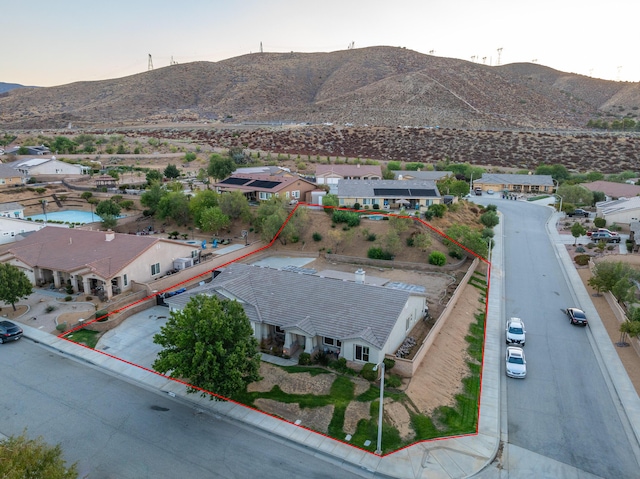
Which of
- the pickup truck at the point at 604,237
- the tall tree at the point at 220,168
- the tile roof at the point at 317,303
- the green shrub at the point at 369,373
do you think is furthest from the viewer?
the tall tree at the point at 220,168

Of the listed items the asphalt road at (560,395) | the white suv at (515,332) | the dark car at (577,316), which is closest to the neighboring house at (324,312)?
the white suv at (515,332)

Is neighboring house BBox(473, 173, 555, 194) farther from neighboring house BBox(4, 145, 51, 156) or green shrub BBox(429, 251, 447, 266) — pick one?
neighboring house BBox(4, 145, 51, 156)

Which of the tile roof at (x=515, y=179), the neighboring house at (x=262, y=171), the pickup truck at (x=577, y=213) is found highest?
the neighboring house at (x=262, y=171)

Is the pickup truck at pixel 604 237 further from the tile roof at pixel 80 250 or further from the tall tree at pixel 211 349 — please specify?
the tile roof at pixel 80 250

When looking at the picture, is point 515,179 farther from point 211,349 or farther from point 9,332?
point 9,332

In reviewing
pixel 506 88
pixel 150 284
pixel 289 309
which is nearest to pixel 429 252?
pixel 289 309

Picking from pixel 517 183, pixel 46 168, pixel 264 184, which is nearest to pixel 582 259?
pixel 264 184

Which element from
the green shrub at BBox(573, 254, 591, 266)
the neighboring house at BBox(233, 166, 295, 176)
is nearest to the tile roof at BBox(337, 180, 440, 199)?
the neighboring house at BBox(233, 166, 295, 176)
